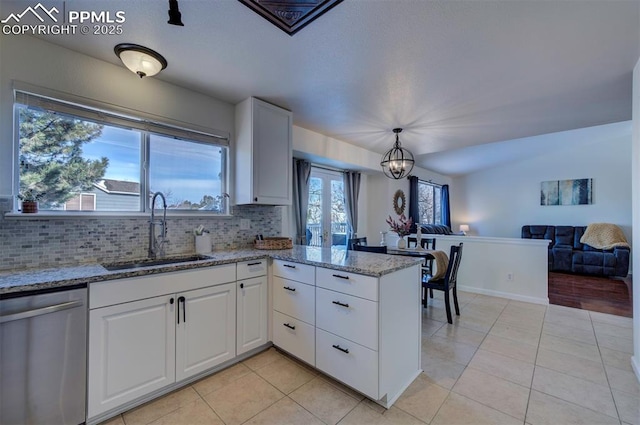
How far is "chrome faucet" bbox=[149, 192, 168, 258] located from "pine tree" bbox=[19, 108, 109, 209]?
433 millimetres

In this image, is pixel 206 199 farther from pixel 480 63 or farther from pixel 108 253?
pixel 480 63

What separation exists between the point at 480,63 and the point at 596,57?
828mm

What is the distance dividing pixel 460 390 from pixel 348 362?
87 centimetres

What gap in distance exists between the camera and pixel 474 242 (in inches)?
180

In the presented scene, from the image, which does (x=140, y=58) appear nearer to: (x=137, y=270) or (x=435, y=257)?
(x=137, y=270)

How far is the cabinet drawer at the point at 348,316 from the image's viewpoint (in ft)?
5.68

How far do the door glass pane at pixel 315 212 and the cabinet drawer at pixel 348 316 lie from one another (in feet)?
8.23

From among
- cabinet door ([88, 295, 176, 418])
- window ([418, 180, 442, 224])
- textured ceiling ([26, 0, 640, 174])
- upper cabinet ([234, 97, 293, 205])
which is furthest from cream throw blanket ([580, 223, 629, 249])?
cabinet door ([88, 295, 176, 418])

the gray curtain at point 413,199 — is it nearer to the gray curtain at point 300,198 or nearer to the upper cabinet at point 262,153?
the gray curtain at point 300,198

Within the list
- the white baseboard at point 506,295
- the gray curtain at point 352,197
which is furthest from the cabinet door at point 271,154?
the white baseboard at point 506,295

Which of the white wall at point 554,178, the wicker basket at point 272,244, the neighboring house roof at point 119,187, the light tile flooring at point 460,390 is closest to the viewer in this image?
the light tile flooring at point 460,390

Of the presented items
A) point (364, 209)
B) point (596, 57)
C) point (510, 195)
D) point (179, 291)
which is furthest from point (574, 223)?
point (179, 291)

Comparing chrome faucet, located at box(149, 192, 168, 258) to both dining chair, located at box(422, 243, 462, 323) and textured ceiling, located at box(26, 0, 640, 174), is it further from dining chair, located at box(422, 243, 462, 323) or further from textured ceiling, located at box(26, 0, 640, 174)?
dining chair, located at box(422, 243, 462, 323)

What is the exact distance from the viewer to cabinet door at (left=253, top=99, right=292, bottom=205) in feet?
9.02
